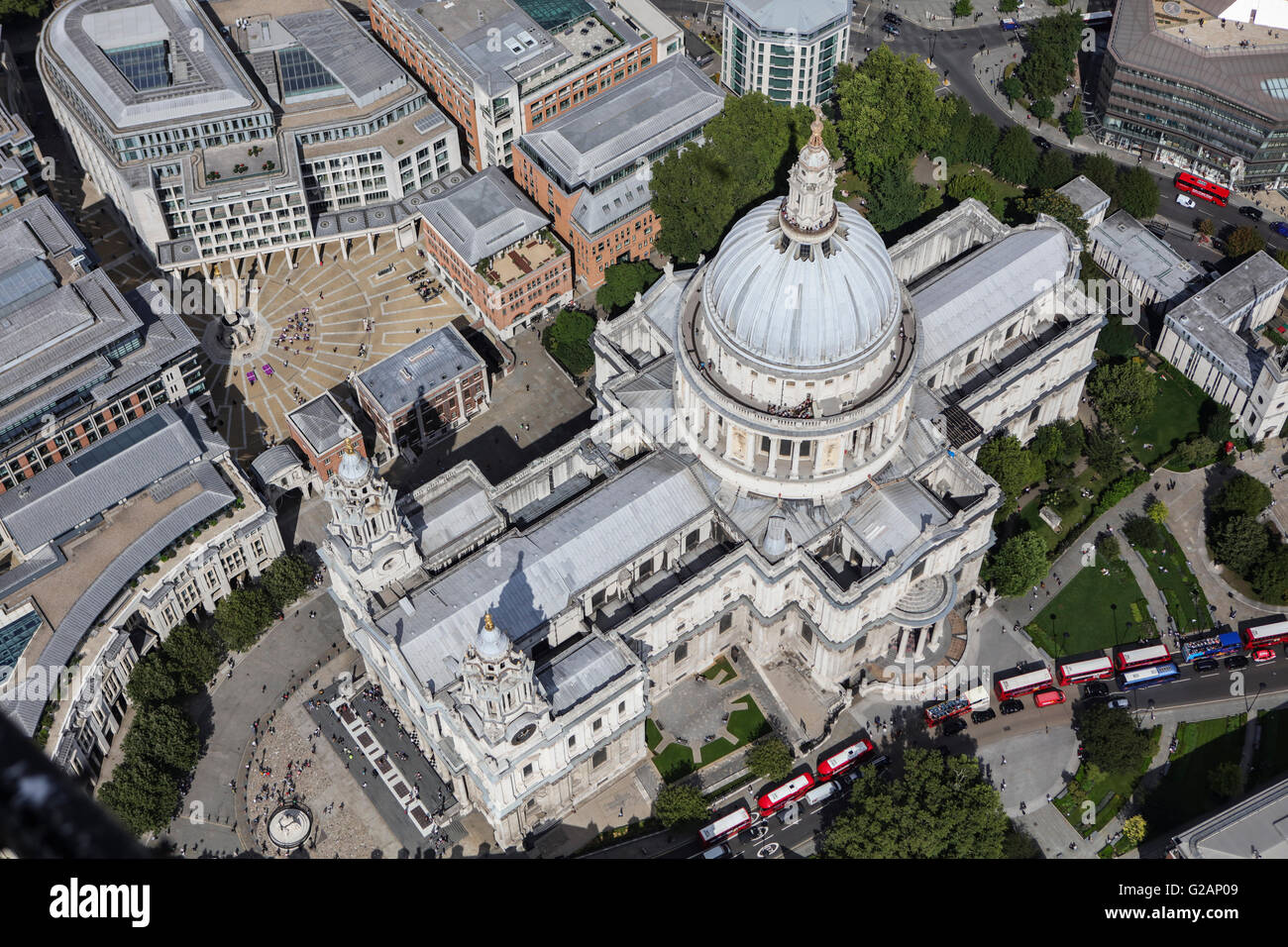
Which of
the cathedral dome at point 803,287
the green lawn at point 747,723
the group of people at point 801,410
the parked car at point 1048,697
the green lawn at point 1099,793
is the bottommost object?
the green lawn at point 1099,793

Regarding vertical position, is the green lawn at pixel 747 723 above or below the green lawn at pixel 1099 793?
above

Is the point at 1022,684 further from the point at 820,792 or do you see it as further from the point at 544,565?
the point at 544,565

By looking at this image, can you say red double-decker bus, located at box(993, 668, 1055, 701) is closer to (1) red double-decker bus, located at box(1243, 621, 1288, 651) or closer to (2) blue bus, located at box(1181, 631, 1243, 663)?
(2) blue bus, located at box(1181, 631, 1243, 663)

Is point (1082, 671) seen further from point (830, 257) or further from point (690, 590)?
point (830, 257)

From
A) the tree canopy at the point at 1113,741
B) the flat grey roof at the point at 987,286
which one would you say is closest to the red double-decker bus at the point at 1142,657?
the tree canopy at the point at 1113,741

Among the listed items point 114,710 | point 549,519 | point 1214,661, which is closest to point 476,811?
point 549,519

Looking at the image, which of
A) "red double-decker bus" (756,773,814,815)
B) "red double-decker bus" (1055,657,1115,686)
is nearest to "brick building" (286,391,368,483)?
"red double-decker bus" (756,773,814,815)

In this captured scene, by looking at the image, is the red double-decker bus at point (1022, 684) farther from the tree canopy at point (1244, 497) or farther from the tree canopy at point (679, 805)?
the tree canopy at point (679, 805)
